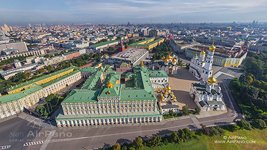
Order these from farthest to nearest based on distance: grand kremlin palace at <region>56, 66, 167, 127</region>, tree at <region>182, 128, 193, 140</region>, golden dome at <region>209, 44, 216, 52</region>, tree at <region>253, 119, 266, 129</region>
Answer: golden dome at <region>209, 44, 216, 52</region> < grand kremlin palace at <region>56, 66, 167, 127</region> < tree at <region>253, 119, 266, 129</region> < tree at <region>182, 128, 193, 140</region>

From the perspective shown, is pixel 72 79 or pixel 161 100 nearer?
pixel 161 100

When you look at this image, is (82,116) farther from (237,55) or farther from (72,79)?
(237,55)

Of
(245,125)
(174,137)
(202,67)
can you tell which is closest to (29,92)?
(174,137)

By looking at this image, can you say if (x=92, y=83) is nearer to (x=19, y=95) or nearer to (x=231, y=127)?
(x=19, y=95)

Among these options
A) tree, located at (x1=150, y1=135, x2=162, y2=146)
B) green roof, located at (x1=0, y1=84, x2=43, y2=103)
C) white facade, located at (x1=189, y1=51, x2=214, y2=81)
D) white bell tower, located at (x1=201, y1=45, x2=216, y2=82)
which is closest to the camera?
tree, located at (x1=150, y1=135, x2=162, y2=146)

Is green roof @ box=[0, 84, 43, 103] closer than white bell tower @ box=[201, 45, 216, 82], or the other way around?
green roof @ box=[0, 84, 43, 103]

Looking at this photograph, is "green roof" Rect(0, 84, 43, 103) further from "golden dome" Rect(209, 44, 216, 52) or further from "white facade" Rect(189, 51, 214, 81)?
"golden dome" Rect(209, 44, 216, 52)

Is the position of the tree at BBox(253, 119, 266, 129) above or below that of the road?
above

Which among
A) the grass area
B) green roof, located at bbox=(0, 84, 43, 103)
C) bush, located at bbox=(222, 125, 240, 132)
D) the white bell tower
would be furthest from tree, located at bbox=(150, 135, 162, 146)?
green roof, located at bbox=(0, 84, 43, 103)

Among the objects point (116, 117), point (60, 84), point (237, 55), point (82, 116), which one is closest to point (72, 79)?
point (60, 84)
